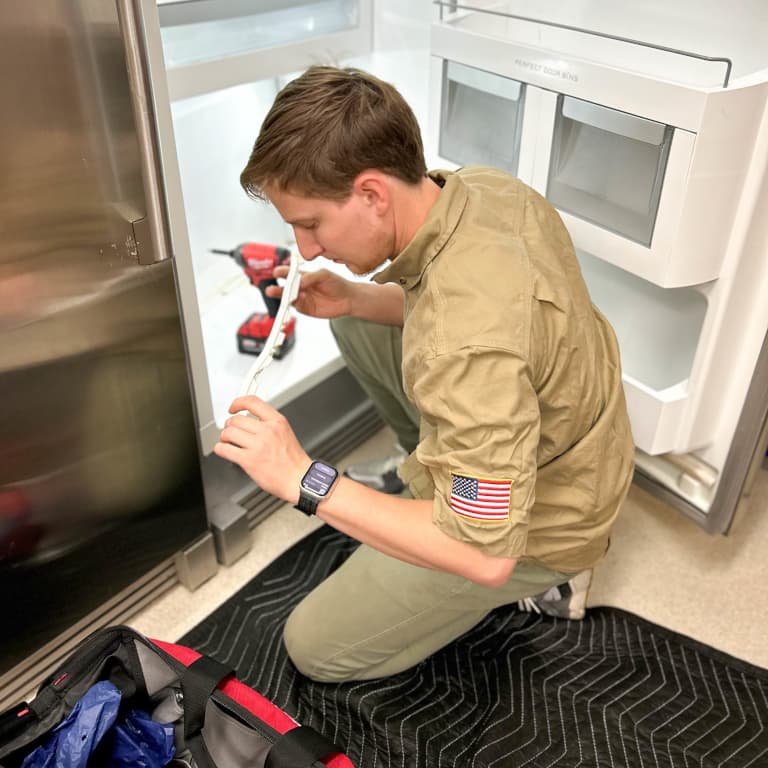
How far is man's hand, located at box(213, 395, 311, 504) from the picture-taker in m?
1.00

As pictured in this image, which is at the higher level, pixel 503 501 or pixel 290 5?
pixel 290 5

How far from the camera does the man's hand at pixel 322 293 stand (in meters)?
1.34

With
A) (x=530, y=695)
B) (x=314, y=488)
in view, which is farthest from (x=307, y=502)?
(x=530, y=695)

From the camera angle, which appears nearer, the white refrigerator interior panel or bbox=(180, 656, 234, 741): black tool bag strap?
bbox=(180, 656, 234, 741): black tool bag strap

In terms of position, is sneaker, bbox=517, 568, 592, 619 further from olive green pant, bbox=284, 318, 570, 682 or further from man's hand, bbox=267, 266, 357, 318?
man's hand, bbox=267, 266, 357, 318

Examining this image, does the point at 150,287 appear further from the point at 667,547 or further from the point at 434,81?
the point at 667,547

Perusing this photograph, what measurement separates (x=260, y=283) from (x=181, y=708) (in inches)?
31.9

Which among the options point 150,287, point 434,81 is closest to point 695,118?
point 434,81

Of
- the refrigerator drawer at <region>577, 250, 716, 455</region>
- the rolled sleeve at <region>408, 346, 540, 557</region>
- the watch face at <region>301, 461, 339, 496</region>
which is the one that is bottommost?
the refrigerator drawer at <region>577, 250, 716, 455</region>

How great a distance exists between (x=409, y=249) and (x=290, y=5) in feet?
2.60

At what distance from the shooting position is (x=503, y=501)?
35.5 inches

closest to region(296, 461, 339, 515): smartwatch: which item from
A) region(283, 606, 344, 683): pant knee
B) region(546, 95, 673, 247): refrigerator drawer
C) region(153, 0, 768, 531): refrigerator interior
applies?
region(283, 606, 344, 683): pant knee

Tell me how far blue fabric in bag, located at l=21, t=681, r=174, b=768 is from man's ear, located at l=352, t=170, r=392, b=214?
715 millimetres

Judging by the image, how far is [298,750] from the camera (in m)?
0.98
